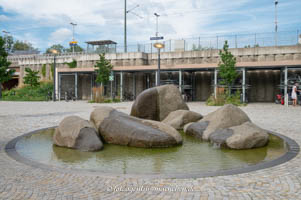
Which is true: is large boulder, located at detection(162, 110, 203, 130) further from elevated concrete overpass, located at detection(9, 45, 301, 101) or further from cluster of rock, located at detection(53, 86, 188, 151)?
elevated concrete overpass, located at detection(9, 45, 301, 101)

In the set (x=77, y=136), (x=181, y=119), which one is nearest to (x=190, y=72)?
(x=181, y=119)

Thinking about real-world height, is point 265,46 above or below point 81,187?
above

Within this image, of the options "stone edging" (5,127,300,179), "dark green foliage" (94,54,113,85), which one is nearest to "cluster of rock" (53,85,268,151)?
"stone edging" (5,127,300,179)

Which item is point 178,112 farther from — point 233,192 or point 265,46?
point 265,46

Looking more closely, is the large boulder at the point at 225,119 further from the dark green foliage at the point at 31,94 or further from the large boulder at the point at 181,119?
the dark green foliage at the point at 31,94

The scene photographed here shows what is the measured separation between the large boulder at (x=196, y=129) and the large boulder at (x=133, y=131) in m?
1.12

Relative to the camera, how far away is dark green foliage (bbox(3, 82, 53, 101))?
30.3m

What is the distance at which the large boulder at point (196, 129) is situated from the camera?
854 cm

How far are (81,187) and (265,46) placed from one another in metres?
28.2

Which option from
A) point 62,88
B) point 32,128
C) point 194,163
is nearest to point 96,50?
point 62,88

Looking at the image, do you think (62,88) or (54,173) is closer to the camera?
(54,173)

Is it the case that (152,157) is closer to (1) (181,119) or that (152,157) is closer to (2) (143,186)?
(2) (143,186)

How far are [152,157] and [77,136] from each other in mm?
2015

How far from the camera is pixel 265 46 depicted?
28516mm
